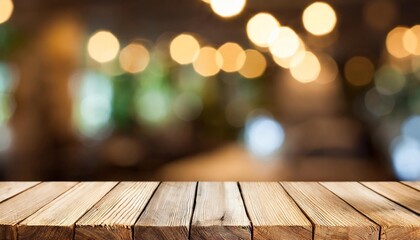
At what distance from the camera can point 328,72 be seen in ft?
28.9

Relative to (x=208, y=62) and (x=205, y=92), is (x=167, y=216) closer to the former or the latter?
(x=208, y=62)

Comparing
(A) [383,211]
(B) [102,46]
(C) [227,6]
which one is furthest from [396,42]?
(A) [383,211]

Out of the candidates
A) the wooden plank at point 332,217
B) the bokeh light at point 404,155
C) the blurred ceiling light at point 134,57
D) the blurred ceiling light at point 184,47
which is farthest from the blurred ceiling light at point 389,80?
the wooden plank at point 332,217

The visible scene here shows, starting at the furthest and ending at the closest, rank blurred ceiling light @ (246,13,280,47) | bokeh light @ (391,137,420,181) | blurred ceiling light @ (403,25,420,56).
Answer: blurred ceiling light @ (403,25,420,56)
bokeh light @ (391,137,420,181)
blurred ceiling light @ (246,13,280,47)

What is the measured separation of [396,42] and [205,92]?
137 inches

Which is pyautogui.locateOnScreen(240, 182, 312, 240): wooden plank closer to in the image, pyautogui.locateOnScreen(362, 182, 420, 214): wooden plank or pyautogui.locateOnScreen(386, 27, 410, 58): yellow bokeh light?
pyautogui.locateOnScreen(362, 182, 420, 214): wooden plank

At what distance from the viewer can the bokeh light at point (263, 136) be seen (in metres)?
7.40

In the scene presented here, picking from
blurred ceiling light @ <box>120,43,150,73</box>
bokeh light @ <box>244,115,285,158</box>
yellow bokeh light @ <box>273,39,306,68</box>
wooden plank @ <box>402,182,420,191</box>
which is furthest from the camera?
blurred ceiling light @ <box>120,43,150,73</box>

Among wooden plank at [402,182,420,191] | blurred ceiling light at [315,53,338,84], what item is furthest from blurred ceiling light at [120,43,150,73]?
wooden plank at [402,182,420,191]

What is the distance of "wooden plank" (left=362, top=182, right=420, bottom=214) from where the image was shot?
1.31 meters

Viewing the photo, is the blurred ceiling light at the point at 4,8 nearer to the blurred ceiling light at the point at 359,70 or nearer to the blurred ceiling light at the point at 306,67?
the blurred ceiling light at the point at 306,67

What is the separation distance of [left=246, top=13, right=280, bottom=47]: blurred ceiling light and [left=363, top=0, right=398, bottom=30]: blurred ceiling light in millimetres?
2758

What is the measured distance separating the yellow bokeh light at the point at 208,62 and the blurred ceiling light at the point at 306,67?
1.38m

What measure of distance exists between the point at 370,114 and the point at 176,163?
11.3ft
